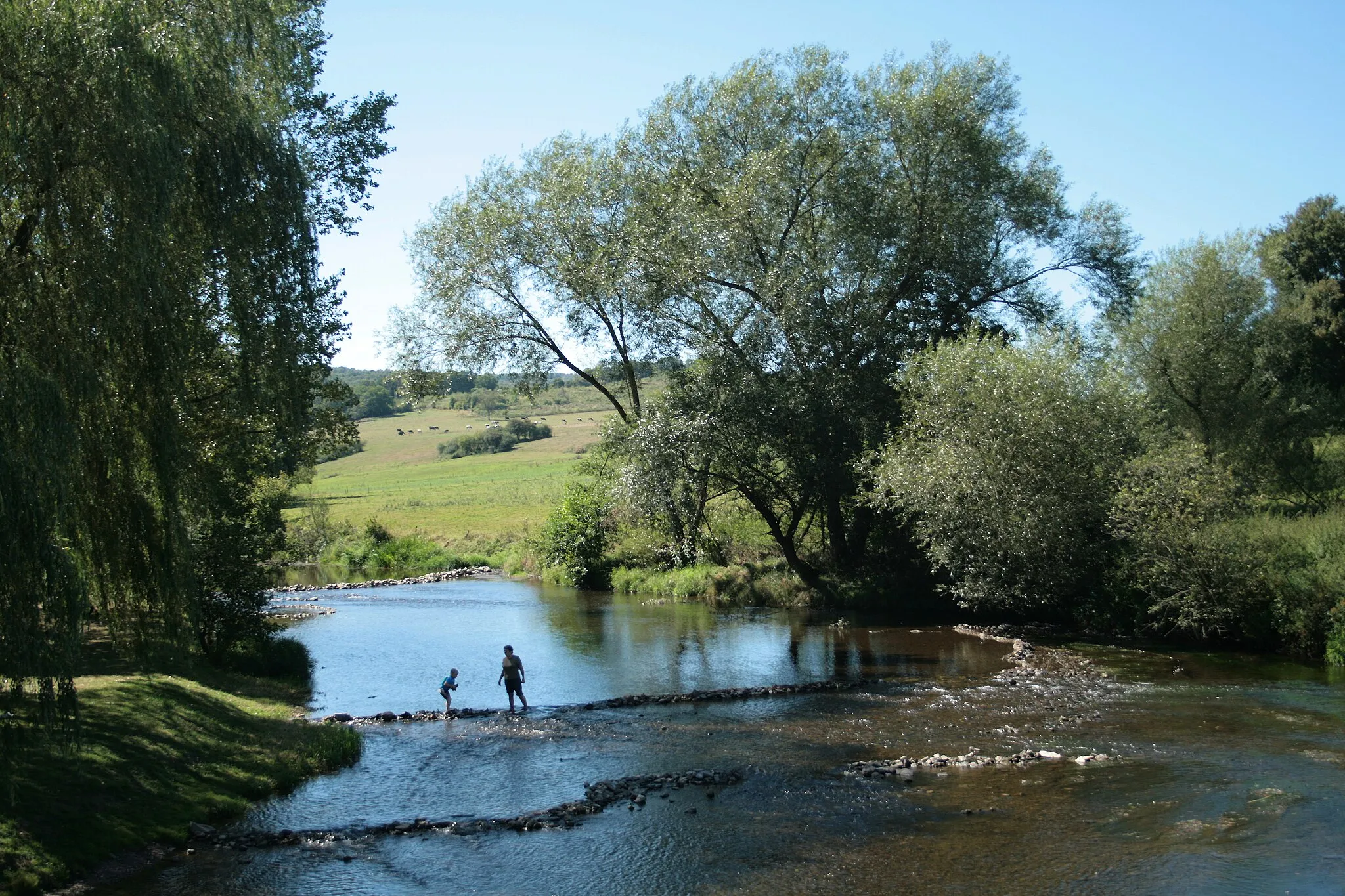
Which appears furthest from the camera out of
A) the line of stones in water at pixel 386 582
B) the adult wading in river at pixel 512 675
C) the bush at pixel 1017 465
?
the line of stones in water at pixel 386 582

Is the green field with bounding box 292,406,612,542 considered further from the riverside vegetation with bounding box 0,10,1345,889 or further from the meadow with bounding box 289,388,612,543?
the riverside vegetation with bounding box 0,10,1345,889

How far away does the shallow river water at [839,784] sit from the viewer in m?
12.7

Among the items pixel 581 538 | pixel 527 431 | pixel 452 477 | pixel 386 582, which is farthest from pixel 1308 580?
pixel 527 431

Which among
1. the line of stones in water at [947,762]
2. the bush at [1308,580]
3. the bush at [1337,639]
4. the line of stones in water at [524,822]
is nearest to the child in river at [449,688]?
the line of stones in water at [524,822]

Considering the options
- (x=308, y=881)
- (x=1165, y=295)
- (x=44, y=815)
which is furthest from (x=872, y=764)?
(x=1165, y=295)

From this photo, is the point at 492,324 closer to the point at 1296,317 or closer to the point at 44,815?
the point at 44,815

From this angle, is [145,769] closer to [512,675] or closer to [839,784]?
[512,675]

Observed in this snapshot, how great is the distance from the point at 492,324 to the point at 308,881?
31.6 m

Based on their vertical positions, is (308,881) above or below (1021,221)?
below

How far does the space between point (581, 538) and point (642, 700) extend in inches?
1038

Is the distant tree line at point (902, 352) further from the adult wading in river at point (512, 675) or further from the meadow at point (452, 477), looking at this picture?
the adult wading in river at point (512, 675)

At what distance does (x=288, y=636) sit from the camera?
33.7 metres

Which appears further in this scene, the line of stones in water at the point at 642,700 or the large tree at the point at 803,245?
the large tree at the point at 803,245

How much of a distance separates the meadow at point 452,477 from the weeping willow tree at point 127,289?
26.6m
